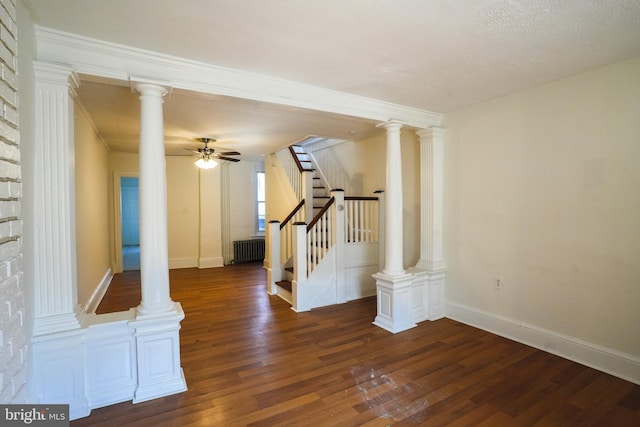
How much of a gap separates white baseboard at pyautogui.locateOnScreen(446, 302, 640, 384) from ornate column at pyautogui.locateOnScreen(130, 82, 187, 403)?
328cm

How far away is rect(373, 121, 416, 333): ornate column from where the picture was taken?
3699 mm

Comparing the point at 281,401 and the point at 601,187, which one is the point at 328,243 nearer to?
the point at 281,401

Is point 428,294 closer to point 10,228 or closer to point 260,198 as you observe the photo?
point 10,228

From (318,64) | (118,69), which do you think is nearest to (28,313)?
(118,69)

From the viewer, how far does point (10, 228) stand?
1543mm

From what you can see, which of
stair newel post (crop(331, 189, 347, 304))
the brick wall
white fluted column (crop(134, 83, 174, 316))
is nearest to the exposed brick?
the brick wall

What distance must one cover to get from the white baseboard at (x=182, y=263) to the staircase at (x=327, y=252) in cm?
309

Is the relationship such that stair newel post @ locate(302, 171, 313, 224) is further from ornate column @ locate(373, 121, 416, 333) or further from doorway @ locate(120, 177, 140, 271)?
doorway @ locate(120, 177, 140, 271)

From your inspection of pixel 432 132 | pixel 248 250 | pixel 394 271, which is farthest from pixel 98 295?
pixel 432 132

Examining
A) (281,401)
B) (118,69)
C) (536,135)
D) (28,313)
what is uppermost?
(118,69)

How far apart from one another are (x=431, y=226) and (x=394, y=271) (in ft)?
2.72

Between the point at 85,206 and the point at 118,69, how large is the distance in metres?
2.35

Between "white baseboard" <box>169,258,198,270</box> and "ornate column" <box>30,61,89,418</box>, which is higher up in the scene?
"ornate column" <box>30,61,89,418</box>

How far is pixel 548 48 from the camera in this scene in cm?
235
